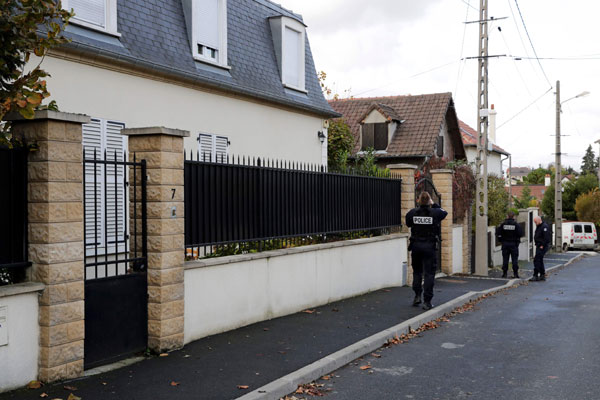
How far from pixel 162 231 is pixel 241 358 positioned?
1.63 m

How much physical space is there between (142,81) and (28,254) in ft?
20.8

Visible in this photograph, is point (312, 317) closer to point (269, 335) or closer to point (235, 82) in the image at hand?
point (269, 335)

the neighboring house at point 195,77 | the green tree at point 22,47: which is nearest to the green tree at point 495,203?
the neighboring house at point 195,77

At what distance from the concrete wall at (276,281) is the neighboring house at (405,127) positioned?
16.6m

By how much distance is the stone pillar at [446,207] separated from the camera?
17.6 meters

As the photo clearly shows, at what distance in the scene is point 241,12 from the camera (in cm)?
1502

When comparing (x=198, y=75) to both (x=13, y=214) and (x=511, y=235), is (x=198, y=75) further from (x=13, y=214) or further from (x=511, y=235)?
(x=511, y=235)

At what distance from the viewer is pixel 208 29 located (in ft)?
43.9

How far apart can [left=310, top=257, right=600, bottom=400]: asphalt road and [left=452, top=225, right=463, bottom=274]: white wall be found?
685cm

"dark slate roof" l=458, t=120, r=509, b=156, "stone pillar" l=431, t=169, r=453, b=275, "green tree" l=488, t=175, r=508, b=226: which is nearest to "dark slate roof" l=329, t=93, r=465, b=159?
"green tree" l=488, t=175, r=508, b=226

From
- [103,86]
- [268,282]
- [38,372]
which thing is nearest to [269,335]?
[268,282]

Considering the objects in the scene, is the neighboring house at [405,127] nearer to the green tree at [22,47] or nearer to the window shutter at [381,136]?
the window shutter at [381,136]

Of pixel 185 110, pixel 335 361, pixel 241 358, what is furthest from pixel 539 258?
pixel 241 358

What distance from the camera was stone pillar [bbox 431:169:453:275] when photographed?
1761 cm
